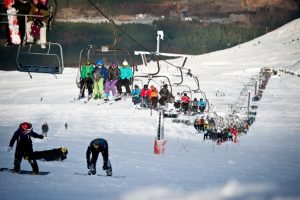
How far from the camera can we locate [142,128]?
61.0ft

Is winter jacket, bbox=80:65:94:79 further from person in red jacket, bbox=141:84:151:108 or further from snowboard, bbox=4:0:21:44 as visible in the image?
snowboard, bbox=4:0:21:44

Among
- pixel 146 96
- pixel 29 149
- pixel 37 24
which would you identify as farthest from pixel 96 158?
pixel 146 96

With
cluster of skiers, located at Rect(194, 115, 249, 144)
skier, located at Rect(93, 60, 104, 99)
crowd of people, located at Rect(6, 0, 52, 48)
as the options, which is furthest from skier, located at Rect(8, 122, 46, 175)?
skier, located at Rect(93, 60, 104, 99)

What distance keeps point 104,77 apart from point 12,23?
8821 mm

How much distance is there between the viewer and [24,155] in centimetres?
894

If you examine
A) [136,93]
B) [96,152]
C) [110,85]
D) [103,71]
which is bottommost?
[96,152]

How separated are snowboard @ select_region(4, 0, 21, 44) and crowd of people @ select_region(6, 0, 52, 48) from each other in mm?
21

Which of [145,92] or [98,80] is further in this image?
[145,92]

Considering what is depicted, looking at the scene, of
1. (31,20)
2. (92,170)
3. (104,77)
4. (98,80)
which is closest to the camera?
(92,170)

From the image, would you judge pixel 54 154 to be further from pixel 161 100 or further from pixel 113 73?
pixel 161 100

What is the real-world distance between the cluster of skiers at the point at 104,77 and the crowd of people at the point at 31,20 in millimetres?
7423

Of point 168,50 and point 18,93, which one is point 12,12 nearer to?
point 18,93

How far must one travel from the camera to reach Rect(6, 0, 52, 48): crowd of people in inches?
344

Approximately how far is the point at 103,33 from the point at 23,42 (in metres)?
99.5
